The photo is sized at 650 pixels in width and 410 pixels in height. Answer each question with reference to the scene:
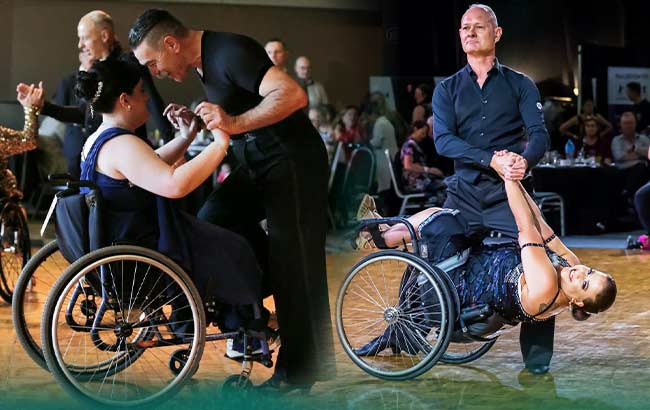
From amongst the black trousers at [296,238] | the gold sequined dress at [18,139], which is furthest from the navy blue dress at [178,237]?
the gold sequined dress at [18,139]

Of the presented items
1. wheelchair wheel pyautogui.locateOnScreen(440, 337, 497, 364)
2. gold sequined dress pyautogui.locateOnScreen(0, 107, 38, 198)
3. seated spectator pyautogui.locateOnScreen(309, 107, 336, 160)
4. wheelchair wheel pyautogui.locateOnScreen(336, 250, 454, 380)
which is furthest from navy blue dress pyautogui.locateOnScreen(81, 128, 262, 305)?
seated spectator pyautogui.locateOnScreen(309, 107, 336, 160)

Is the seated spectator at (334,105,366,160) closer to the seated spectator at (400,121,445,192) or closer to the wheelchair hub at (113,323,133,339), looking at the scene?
the seated spectator at (400,121,445,192)

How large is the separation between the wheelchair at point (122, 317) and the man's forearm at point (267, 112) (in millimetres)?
457

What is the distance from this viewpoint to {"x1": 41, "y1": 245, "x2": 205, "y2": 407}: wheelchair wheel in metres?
3.41

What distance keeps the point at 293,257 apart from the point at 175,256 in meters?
0.39

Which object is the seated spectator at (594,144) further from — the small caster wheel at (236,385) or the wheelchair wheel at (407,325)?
the small caster wheel at (236,385)

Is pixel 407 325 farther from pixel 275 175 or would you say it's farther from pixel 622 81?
pixel 622 81

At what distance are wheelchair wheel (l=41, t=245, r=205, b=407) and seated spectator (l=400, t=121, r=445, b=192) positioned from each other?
4.72 m

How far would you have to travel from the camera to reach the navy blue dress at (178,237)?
354cm

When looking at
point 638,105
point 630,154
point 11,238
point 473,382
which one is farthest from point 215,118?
point 638,105

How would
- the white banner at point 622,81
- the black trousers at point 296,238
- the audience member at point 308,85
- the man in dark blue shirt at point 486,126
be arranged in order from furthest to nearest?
the white banner at point 622,81
the audience member at point 308,85
the man in dark blue shirt at point 486,126
the black trousers at point 296,238

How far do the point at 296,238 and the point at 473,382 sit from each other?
2.81ft

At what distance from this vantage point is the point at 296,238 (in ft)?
12.1

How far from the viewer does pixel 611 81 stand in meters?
11.6
